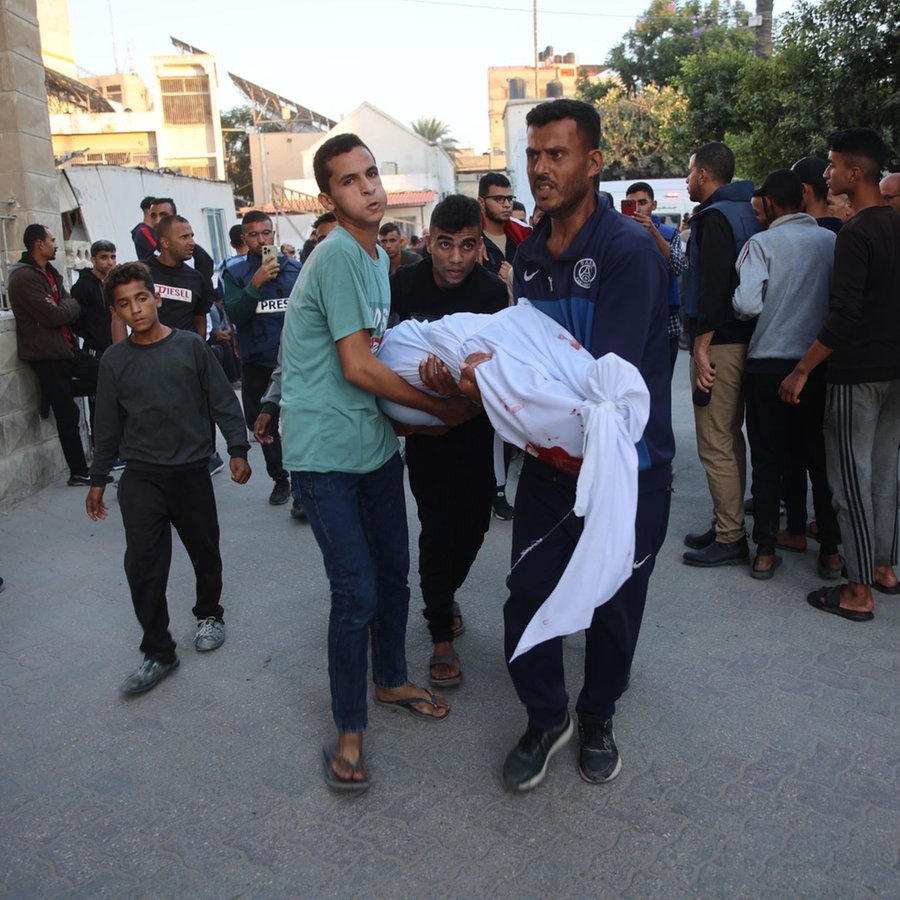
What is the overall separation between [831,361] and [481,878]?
2.79 metres

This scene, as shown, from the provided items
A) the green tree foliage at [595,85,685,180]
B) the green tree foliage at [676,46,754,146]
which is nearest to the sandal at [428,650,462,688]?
the green tree foliage at [676,46,754,146]

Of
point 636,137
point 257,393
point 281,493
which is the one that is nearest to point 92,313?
point 257,393

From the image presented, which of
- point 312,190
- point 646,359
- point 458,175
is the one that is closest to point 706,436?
point 646,359

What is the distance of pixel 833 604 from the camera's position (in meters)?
4.00

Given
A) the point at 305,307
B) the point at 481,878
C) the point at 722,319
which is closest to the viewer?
the point at 481,878

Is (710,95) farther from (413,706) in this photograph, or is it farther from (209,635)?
(413,706)

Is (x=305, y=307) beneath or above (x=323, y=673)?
above

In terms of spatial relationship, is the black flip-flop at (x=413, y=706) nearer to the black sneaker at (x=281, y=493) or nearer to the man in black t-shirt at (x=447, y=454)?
the man in black t-shirt at (x=447, y=454)

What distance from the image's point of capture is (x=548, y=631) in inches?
89.6

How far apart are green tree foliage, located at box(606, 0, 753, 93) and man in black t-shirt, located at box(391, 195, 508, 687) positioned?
96.6ft

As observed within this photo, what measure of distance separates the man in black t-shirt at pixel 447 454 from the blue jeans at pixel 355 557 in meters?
0.36

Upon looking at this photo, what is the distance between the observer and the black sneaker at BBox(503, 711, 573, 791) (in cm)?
279

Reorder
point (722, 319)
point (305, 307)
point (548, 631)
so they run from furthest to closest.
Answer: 1. point (722, 319)
2. point (305, 307)
3. point (548, 631)

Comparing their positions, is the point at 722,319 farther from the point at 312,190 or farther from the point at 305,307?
the point at 312,190
